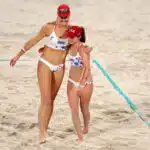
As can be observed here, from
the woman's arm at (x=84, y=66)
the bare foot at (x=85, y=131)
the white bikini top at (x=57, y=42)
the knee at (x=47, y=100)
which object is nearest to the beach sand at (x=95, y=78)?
the bare foot at (x=85, y=131)

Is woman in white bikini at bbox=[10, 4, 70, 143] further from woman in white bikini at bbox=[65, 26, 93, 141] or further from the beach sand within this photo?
the beach sand

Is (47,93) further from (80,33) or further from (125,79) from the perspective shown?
(125,79)

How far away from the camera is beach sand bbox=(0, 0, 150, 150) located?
9.80 metres

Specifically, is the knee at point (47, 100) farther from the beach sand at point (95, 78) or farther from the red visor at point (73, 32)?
the red visor at point (73, 32)

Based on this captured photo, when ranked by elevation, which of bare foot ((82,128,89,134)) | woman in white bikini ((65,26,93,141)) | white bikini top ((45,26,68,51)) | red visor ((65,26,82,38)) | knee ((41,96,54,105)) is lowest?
bare foot ((82,128,89,134))

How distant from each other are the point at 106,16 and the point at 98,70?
5.85m

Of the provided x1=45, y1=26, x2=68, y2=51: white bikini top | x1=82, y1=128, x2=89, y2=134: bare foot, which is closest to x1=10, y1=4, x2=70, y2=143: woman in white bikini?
x1=45, y1=26, x2=68, y2=51: white bikini top

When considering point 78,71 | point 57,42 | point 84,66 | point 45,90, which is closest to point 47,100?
point 45,90

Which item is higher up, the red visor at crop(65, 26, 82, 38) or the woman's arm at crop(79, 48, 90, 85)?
the red visor at crop(65, 26, 82, 38)

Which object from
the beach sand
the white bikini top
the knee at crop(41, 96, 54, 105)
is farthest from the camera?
the beach sand

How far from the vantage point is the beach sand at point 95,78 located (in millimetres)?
9805

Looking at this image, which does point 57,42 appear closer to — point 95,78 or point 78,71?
point 78,71

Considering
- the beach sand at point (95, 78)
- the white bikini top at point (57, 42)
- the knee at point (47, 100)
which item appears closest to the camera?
the white bikini top at point (57, 42)

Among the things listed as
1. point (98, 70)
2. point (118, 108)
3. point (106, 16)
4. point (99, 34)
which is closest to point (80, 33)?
point (118, 108)
